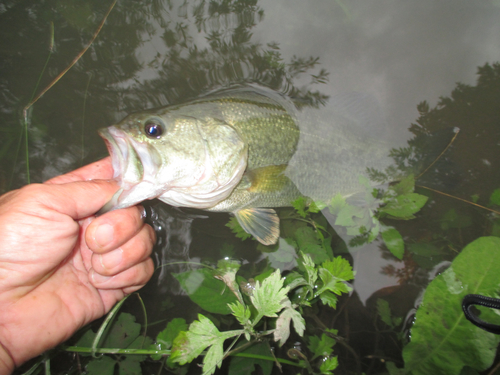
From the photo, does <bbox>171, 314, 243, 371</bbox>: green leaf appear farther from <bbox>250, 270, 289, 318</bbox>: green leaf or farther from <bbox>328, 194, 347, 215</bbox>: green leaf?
<bbox>328, 194, 347, 215</bbox>: green leaf

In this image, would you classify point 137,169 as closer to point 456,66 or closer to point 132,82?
point 132,82

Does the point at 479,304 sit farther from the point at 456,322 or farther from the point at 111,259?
the point at 111,259

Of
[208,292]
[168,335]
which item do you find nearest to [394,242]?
[208,292]

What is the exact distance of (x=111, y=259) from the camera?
1644mm

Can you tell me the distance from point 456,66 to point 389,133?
3.03ft

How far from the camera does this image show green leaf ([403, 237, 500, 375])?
1584 mm

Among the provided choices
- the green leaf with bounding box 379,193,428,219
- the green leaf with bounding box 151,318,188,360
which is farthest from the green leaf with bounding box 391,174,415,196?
the green leaf with bounding box 151,318,188,360

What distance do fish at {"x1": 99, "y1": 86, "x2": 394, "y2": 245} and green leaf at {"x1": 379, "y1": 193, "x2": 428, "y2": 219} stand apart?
36cm

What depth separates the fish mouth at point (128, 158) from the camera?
4.88ft

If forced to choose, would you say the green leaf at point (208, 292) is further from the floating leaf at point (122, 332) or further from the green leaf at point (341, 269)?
the green leaf at point (341, 269)

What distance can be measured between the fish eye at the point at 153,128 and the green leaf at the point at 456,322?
2.29m

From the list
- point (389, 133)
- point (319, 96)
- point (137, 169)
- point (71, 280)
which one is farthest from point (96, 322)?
point (389, 133)

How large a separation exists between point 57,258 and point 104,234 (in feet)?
1.08

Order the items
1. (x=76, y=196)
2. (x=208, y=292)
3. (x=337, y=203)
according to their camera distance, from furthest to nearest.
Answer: (x=337, y=203)
(x=208, y=292)
(x=76, y=196)
